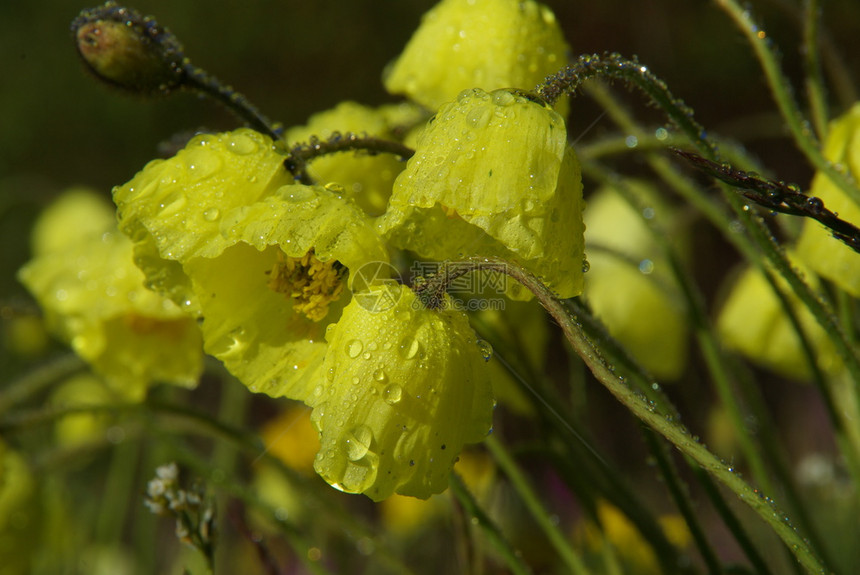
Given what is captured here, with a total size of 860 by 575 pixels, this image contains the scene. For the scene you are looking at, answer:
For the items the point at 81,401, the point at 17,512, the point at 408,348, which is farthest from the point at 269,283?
the point at 81,401

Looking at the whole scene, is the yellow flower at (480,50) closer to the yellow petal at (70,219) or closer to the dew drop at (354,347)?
the dew drop at (354,347)

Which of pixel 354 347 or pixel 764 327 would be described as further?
pixel 764 327

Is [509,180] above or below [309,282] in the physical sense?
above

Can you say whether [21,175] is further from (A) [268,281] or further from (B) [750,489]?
(B) [750,489]

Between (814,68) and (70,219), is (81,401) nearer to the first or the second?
(70,219)

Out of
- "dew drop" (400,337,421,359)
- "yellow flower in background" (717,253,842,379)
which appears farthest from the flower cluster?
"yellow flower in background" (717,253,842,379)

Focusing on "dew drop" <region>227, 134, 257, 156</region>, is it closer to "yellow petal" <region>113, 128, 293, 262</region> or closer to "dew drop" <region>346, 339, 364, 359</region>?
"yellow petal" <region>113, 128, 293, 262</region>

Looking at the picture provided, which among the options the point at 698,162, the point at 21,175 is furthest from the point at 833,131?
the point at 21,175
